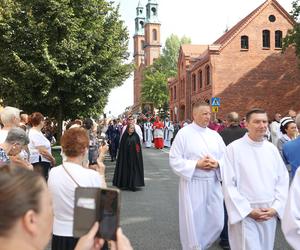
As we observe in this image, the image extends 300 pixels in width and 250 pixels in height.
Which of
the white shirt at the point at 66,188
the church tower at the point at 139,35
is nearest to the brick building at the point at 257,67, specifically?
the white shirt at the point at 66,188

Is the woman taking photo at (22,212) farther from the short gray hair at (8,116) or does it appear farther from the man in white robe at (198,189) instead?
the short gray hair at (8,116)

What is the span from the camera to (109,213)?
1.76 meters

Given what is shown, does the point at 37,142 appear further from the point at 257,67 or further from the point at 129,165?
the point at 257,67

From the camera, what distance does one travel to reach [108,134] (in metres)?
20.5

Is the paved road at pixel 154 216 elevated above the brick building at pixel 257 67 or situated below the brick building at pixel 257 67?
below

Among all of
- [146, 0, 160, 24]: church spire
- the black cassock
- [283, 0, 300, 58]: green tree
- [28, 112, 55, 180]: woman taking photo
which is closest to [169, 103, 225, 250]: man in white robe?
[28, 112, 55, 180]: woman taking photo

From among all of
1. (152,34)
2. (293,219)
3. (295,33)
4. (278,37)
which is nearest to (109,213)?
(293,219)

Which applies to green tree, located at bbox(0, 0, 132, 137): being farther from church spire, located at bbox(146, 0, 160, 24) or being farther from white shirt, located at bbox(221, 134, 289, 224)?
church spire, located at bbox(146, 0, 160, 24)

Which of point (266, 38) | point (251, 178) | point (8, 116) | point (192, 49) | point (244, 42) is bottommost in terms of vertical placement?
point (251, 178)

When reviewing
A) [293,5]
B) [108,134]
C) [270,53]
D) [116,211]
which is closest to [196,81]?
[270,53]

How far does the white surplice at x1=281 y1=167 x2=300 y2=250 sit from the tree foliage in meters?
65.6

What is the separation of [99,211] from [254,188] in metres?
3.29

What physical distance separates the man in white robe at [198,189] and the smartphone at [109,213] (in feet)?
13.0

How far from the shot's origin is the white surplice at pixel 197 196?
18.6ft
